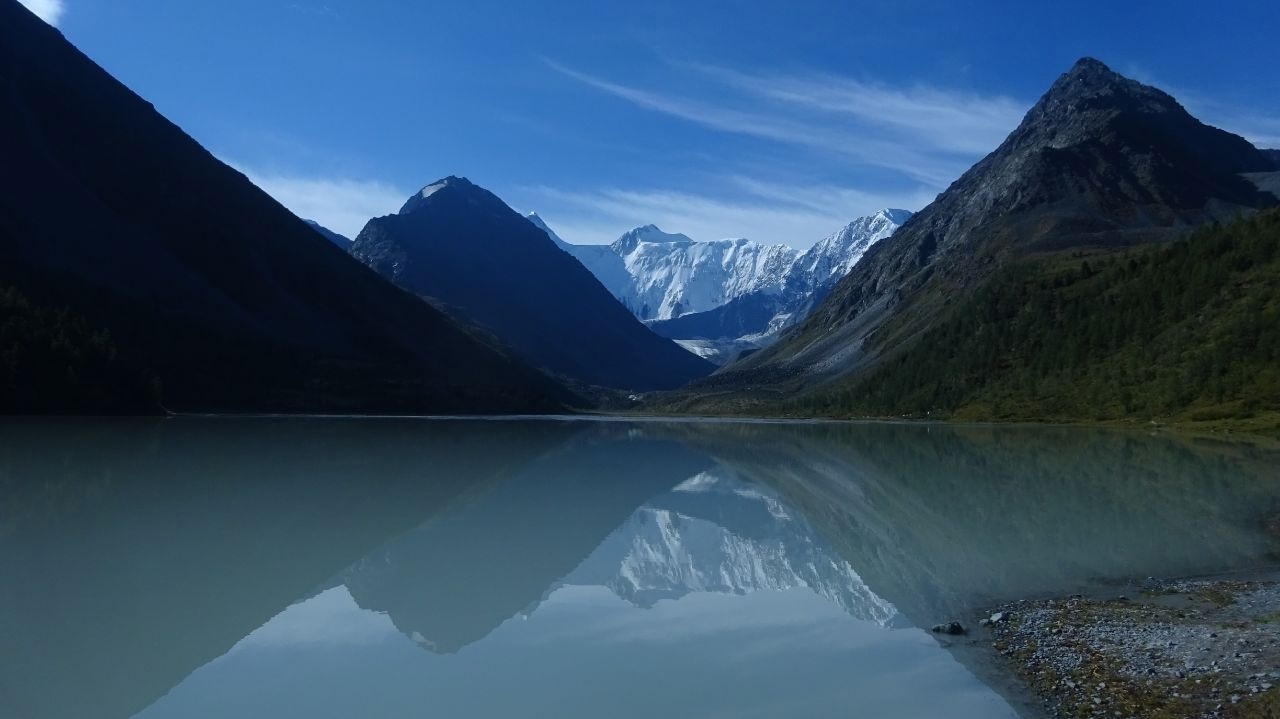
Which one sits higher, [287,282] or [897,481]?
[287,282]

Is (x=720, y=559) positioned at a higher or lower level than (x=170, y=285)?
lower

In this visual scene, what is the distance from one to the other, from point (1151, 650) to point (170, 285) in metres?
149

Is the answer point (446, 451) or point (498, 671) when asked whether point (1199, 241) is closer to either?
point (446, 451)

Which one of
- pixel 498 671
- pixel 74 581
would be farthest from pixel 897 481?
pixel 74 581

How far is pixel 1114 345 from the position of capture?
4486 inches

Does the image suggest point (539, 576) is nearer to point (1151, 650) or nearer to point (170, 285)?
point (1151, 650)

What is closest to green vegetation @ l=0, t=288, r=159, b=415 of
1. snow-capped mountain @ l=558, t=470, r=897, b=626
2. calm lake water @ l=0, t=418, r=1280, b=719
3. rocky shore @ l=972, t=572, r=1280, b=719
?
A: calm lake water @ l=0, t=418, r=1280, b=719

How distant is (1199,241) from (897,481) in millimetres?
104088

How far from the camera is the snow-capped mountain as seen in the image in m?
21.2

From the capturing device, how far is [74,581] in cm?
1802

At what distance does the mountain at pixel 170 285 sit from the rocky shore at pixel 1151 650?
288 ft

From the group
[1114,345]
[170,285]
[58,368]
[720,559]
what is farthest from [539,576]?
[170,285]

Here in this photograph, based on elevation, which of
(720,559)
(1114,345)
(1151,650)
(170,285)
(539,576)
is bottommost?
(720,559)

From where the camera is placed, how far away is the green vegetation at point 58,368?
77188mm
